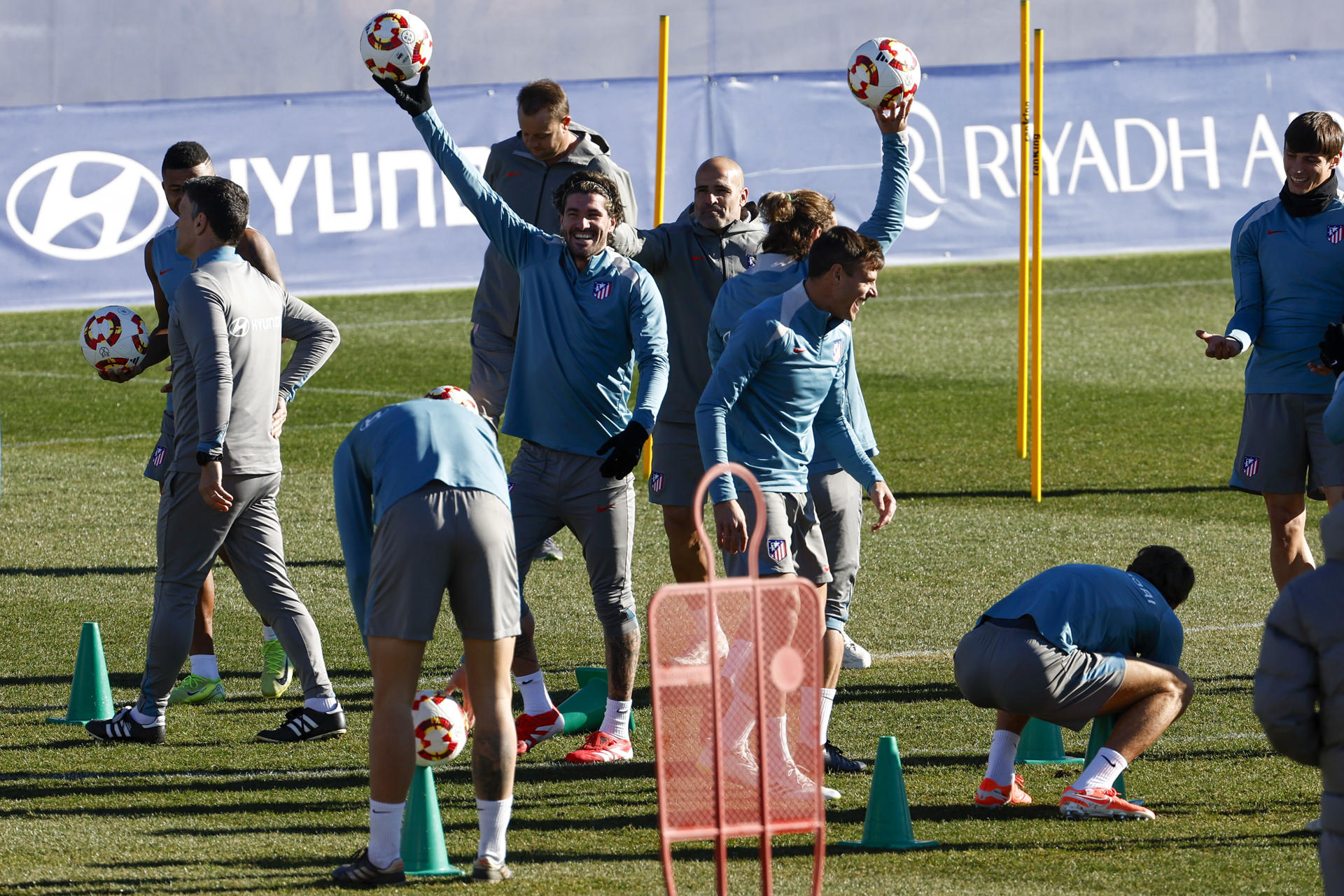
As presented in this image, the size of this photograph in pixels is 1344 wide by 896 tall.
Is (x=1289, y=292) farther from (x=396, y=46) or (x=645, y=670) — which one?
(x=396, y=46)

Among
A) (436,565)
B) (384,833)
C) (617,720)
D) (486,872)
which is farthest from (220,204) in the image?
(486,872)

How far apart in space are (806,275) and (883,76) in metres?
1.52

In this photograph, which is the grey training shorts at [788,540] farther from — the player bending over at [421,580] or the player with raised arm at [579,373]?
the player bending over at [421,580]

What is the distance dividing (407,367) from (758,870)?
13.4 meters

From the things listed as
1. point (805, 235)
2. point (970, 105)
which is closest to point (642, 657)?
point (805, 235)

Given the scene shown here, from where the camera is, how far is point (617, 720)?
282 inches

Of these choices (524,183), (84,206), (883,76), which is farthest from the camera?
(84,206)

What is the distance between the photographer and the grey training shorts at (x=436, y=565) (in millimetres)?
5367

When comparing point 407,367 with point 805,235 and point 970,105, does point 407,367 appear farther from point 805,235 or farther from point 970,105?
point 805,235

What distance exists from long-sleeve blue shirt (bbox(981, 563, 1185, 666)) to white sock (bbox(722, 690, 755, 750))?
1.13 metres

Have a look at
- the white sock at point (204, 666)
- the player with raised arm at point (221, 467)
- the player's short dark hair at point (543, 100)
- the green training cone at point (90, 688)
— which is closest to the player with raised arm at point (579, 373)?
the player with raised arm at point (221, 467)

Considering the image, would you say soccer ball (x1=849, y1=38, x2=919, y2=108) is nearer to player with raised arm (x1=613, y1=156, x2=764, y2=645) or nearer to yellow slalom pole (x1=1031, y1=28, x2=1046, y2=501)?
player with raised arm (x1=613, y1=156, x2=764, y2=645)

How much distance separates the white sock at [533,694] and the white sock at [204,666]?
1.58 m

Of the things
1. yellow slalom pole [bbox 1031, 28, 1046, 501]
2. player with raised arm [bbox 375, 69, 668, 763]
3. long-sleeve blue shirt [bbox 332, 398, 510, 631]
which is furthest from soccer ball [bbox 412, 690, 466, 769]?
yellow slalom pole [bbox 1031, 28, 1046, 501]
